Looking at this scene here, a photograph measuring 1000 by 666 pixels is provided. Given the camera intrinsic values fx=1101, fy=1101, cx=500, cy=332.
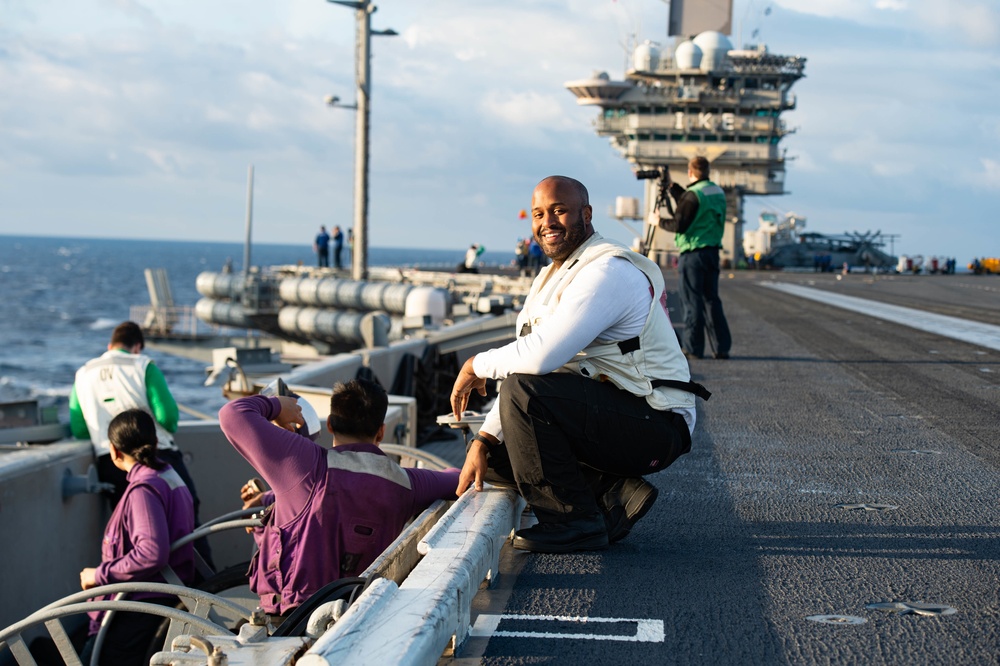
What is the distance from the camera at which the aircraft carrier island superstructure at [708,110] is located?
60.8m

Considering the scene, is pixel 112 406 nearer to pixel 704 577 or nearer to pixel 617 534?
pixel 617 534

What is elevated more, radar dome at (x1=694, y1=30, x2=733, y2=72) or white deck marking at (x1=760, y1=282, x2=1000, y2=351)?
radar dome at (x1=694, y1=30, x2=733, y2=72)

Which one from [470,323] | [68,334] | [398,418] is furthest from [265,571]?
[68,334]

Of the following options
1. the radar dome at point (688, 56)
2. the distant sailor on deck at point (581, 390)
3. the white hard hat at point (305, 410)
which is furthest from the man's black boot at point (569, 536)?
the radar dome at point (688, 56)

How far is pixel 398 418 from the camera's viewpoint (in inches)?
396

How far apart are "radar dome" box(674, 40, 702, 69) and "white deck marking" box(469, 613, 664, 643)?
60.5m

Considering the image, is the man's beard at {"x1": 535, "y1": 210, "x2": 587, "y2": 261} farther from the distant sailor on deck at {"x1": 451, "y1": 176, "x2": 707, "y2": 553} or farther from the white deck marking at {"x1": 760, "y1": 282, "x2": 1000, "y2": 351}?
the white deck marking at {"x1": 760, "y1": 282, "x2": 1000, "y2": 351}

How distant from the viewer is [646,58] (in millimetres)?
61875

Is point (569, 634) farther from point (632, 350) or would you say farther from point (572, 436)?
point (632, 350)

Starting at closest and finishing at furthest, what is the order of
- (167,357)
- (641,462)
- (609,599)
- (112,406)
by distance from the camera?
(609,599), (641,462), (112,406), (167,357)

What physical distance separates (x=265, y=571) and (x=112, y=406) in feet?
12.6

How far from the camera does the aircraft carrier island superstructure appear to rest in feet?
199

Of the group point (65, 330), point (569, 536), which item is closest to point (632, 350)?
point (569, 536)

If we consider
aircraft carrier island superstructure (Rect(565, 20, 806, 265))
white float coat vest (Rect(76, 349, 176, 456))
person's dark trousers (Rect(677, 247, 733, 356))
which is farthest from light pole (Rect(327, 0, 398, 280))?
aircraft carrier island superstructure (Rect(565, 20, 806, 265))
